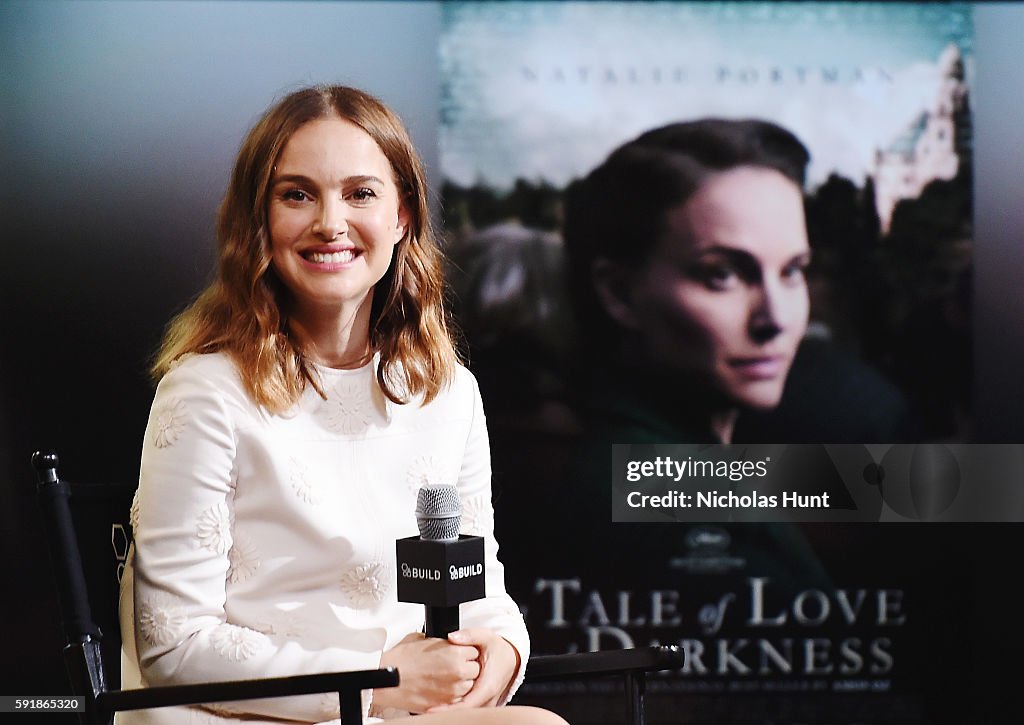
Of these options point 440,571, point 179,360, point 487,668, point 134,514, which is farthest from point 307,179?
point 487,668

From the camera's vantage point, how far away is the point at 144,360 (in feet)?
10.3

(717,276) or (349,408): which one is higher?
(717,276)

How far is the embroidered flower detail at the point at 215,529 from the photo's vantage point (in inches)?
66.4

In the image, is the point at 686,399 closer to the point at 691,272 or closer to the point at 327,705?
the point at 691,272

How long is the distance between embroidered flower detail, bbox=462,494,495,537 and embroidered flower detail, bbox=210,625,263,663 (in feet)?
1.40

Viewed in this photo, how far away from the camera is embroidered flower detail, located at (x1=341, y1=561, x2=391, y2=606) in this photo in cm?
179

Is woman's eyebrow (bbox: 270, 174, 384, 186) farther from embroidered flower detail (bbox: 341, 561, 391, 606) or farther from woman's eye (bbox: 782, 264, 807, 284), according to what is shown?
woman's eye (bbox: 782, 264, 807, 284)

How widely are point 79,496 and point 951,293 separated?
2.34 metres

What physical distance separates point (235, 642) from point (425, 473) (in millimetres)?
405

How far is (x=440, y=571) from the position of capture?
1.49 metres

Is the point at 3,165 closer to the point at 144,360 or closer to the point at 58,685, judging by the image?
the point at 144,360

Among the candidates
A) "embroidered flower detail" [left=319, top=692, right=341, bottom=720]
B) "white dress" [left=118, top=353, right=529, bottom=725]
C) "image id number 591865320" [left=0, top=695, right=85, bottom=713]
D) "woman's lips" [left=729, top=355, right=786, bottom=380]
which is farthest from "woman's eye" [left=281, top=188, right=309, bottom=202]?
"image id number 591865320" [left=0, top=695, right=85, bottom=713]

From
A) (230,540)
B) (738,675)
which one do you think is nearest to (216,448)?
(230,540)

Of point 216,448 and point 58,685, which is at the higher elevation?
point 216,448
